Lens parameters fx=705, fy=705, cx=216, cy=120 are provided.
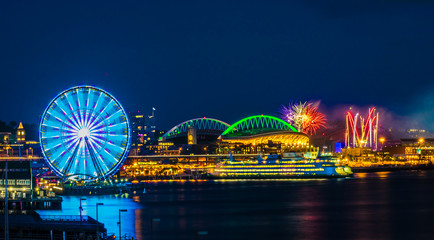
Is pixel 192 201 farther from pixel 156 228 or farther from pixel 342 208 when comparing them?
pixel 156 228

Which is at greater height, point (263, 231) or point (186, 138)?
point (186, 138)

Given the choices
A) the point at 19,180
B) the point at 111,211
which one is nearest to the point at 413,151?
the point at 111,211

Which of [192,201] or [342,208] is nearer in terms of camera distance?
[342,208]

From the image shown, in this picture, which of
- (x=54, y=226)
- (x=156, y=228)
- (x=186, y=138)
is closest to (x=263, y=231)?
(x=156, y=228)

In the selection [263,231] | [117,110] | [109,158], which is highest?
[117,110]

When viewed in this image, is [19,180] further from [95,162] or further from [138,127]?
[138,127]

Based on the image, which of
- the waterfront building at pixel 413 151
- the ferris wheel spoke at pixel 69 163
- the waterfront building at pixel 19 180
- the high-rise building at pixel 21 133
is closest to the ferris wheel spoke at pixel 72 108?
the ferris wheel spoke at pixel 69 163
